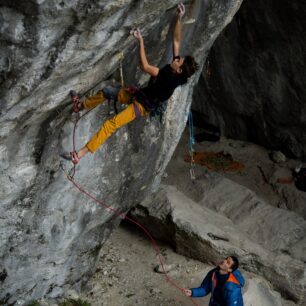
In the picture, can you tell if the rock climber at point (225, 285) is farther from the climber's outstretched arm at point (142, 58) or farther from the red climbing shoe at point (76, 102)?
the red climbing shoe at point (76, 102)

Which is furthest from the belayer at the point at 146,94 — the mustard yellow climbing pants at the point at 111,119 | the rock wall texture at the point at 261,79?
the rock wall texture at the point at 261,79

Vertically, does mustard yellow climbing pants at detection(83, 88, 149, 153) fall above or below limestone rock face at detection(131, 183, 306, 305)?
above

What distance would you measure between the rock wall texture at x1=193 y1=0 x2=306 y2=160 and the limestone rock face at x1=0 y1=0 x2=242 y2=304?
15.0 feet

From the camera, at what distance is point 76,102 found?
637 cm

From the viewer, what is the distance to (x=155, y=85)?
6.36 meters

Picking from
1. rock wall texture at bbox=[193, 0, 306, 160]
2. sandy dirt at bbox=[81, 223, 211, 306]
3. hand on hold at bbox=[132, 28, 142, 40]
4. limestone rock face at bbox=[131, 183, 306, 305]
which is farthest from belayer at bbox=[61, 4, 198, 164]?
rock wall texture at bbox=[193, 0, 306, 160]

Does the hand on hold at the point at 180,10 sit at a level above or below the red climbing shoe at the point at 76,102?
above

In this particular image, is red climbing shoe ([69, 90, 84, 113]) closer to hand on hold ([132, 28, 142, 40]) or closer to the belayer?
the belayer

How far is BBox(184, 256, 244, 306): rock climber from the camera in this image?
20.4 ft

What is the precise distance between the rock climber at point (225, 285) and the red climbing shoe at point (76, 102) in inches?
94.9

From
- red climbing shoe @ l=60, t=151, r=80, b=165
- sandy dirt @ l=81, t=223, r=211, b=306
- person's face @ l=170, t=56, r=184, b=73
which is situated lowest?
sandy dirt @ l=81, t=223, r=211, b=306

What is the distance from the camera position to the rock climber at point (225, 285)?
622 centimetres

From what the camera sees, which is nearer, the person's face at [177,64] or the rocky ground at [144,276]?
the person's face at [177,64]

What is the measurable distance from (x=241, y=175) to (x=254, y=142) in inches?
62.2
